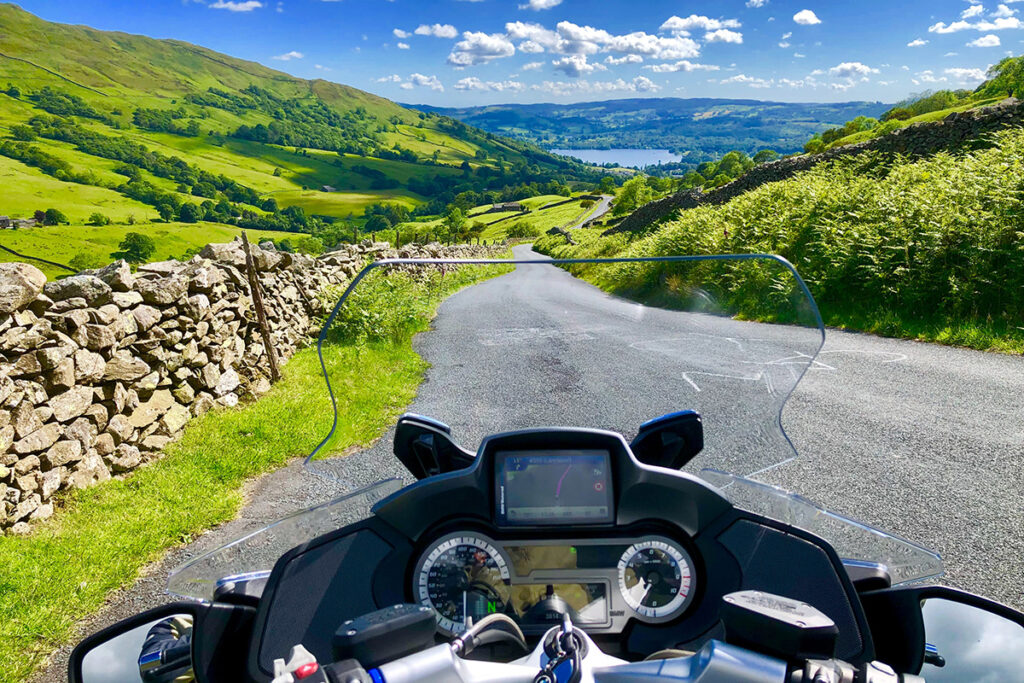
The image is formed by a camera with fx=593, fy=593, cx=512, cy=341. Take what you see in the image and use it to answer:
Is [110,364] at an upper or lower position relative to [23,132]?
lower

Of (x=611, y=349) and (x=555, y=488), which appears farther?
(x=611, y=349)

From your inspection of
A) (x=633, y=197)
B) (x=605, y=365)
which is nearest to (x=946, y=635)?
(x=605, y=365)

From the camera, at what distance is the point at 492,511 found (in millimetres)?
1639

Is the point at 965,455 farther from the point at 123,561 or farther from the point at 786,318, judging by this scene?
the point at 123,561

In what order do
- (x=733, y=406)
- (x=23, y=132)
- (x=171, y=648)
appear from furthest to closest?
1. (x=23, y=132)
2. (x=733, y=406)
3. (x=171, y=648)

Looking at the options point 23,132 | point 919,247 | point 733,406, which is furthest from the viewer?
point 23,132

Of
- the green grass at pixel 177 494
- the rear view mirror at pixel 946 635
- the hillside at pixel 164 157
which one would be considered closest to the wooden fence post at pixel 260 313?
the green grass at pixel 177 494

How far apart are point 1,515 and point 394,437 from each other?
13.6 feet

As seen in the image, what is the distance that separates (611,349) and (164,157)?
12010 centimetres

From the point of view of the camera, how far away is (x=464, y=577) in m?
1.61

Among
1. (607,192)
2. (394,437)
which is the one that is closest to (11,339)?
(394,437)

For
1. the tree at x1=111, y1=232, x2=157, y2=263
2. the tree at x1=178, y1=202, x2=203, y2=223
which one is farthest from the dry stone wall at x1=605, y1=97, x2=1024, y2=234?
the tree at x1=178, y1=202, x2=203, y2=223

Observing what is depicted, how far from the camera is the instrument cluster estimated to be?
5.27ft

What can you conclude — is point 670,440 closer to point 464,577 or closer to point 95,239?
point 464,577
